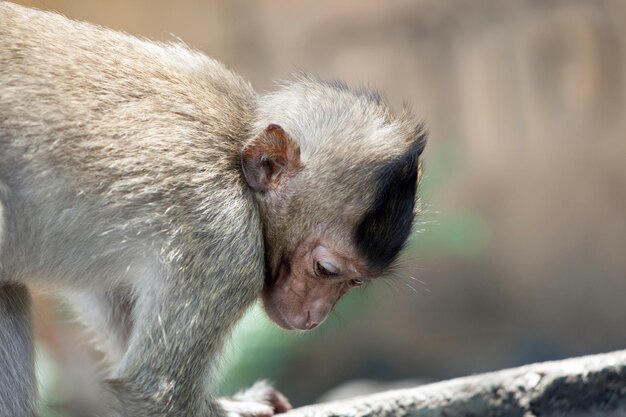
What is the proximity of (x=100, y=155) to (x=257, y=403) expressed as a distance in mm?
1880

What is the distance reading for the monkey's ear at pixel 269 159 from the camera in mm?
5492

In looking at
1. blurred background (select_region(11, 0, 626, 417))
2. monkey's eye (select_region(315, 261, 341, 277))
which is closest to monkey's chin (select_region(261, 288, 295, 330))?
monkey's eye (select_region(315, 261, 341, 277))

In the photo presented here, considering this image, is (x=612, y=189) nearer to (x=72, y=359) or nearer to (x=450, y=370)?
(x=450, y=370)

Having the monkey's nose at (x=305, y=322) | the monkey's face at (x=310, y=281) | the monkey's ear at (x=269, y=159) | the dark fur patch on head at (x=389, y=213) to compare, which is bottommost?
the monkey's nose at (x=305, y=322)

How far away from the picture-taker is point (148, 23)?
1304 cm

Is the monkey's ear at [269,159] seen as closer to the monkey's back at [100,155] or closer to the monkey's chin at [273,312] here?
the monkey's back at [100,155]

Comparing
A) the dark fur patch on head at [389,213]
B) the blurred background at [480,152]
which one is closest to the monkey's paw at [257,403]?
the dark fur patch on head at [389,213]

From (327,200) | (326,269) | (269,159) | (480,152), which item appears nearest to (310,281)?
(326,269)

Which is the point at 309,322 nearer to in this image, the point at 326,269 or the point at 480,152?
the point at 326,269

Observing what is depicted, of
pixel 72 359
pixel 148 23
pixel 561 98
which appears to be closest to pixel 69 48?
pixel 72 359

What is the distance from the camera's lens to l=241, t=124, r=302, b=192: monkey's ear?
5492 millimetres

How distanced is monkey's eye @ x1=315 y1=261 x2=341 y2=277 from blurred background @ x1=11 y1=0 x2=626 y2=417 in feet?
23.2

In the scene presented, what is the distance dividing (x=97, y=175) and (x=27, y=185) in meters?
0.34

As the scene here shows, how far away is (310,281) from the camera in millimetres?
5609
